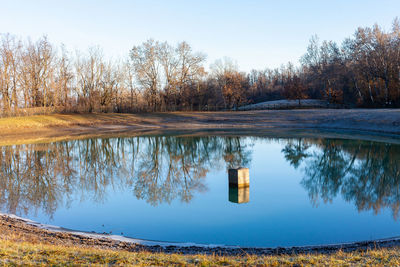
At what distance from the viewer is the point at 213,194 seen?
42.2 ft

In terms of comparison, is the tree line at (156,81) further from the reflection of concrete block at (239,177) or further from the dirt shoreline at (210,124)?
the reflection of concrete block at (239,177)

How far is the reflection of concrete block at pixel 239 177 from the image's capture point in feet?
42.0

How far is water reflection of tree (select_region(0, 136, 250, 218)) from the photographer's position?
12.8 metres

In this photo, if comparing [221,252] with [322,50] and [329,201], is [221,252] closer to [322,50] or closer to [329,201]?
[329,201]

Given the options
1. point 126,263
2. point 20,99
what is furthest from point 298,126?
point 20,99

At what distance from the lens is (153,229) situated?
9.30 meters

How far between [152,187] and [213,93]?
195 ft

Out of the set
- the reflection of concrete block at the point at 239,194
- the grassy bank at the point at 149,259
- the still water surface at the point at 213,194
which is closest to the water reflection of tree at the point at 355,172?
the still water surface at the point at 213,194

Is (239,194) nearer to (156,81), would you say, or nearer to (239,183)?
(239,183)

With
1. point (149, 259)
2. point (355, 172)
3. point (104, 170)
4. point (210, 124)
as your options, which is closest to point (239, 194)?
point (149, 259)

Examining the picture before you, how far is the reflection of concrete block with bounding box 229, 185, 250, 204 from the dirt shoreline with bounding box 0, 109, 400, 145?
23750mm

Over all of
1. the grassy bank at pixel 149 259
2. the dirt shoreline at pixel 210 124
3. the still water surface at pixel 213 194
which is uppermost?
the dirt shoreline at pixel 210 124

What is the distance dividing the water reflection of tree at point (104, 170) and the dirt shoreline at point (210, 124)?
983cm

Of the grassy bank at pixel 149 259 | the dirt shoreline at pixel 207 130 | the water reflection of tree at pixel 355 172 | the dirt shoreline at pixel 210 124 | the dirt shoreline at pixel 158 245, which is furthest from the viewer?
the dirt shoreline at pixel 210 124
